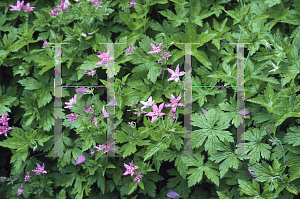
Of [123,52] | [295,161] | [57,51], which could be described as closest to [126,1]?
[123,52]

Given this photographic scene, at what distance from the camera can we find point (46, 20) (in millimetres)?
2662

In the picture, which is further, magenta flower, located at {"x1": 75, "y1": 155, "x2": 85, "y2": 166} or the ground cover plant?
magenta flower, located at {"x1": 75, "y1": 155, "x2": 85, "y2": 166}

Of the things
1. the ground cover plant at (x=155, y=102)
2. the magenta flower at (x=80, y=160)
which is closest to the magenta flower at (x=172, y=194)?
the ground cover plant at (x=155, y=102)

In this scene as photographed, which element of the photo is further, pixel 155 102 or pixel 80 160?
pixel 80 160

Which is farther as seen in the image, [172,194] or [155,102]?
[172,194]

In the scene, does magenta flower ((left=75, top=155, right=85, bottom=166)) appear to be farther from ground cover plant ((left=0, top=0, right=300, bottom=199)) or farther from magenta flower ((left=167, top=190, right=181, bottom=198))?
magenta flower ((left=167, top=190, right=181, bottom=198))

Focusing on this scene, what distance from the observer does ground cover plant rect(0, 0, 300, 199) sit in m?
2.04

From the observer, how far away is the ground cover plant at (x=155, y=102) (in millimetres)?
2035

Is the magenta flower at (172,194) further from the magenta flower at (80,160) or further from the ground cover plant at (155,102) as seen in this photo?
the magenta flower at (80,160)

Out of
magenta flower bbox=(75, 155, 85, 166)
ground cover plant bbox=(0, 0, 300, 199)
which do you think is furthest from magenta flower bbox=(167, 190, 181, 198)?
magenta flower bbox=(75, 155, 85, 166)

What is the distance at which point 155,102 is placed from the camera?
2.18 metres

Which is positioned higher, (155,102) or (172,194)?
(155,102)

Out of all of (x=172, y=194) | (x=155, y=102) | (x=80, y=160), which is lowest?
(x=172, y=194)

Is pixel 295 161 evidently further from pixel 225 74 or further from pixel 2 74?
pixel 2 74
